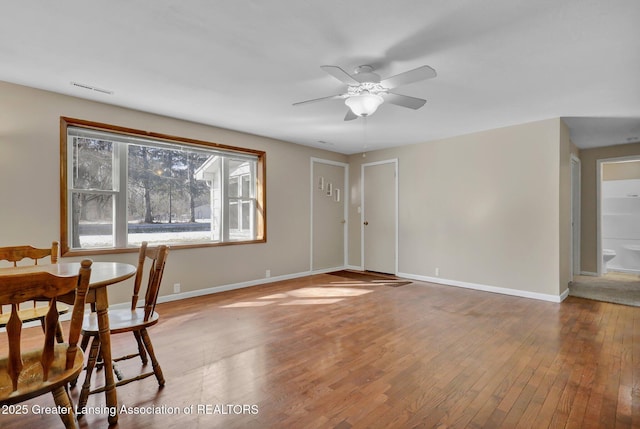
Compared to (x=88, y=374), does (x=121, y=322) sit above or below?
above

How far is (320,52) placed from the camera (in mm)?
2467

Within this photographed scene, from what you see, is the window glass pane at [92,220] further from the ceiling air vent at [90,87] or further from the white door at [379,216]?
the white door at [379,216]

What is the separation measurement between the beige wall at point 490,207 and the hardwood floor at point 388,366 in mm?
675

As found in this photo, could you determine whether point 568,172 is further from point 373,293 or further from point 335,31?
point 335,31

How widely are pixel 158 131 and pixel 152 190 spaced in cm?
76

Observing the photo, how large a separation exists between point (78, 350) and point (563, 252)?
5.27 meters

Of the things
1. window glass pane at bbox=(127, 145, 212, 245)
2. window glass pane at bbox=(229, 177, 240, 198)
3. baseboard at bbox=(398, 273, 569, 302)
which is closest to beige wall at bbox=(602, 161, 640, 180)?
baseboard at bbox=(398, 273, 569, 302)

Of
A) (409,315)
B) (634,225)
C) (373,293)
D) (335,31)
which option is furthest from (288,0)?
(634,225)

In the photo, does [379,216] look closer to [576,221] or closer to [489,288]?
[489,288]

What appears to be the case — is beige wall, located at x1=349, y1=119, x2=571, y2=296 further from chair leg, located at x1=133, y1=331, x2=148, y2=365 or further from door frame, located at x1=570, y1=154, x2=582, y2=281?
chair leg, located at x1=133, y1=331, x2=148, y2=365

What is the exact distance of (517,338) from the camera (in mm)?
2941

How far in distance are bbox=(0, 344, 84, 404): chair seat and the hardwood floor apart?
58 cm

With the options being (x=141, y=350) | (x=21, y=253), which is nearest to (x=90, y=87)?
(x=21, y=253)

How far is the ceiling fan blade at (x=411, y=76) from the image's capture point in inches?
89.0
